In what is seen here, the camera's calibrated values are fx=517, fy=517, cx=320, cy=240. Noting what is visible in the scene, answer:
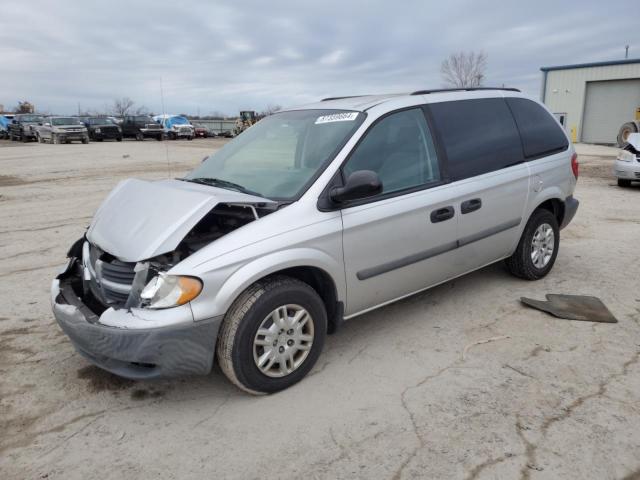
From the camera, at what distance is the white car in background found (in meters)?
10.9

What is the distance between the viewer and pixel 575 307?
171 inches

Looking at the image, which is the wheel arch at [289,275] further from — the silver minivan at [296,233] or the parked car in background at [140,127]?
the parked car in background at [140,127]

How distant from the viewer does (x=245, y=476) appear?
246 centimetres

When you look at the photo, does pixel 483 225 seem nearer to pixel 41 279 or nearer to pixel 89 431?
pixel 89 431

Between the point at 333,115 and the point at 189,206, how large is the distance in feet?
4.49

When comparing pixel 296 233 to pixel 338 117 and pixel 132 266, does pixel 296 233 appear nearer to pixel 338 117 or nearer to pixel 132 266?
pixel 132 266

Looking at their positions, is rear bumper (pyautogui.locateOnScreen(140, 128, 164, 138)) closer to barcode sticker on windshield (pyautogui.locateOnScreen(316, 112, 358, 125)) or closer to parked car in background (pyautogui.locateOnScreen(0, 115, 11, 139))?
parked car in background (pyautogui.locateOnScreen(0, 115, 11, 139))

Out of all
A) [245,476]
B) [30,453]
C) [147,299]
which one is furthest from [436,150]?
[30,453]

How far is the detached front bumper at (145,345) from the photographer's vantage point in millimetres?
2727

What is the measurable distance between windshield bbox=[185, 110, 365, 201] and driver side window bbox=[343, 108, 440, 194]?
16 cm

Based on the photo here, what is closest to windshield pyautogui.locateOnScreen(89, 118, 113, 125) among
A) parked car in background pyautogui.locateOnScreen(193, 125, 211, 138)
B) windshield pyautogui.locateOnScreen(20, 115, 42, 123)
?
windshield pyautogui.locateOnScreen(20, 115, 42, 123)

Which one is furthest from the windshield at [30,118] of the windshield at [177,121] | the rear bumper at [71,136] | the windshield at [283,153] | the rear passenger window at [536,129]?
the rear passenger window at [536,129]

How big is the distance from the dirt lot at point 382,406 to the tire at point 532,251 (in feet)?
0.71

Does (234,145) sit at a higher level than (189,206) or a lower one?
higher
